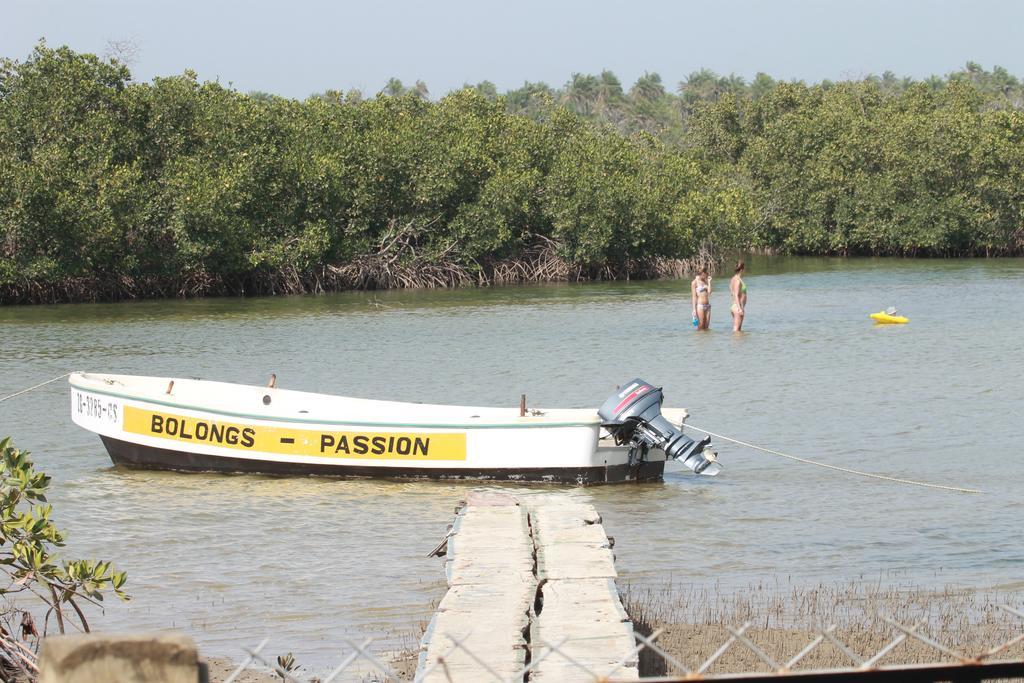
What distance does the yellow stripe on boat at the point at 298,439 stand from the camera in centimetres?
1277

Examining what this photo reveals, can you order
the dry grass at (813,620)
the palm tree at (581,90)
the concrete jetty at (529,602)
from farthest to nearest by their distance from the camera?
1. the palm tree at (581,90)
2. the dry grass at (813,620)
3. the concrete jetty at (529,602)

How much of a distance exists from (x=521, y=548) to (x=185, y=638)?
6.29 meters

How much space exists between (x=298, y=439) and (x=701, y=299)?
1474 centimetres

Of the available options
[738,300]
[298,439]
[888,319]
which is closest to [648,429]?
Answer: [298,439]

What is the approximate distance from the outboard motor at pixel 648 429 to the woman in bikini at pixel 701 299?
13.1 meters

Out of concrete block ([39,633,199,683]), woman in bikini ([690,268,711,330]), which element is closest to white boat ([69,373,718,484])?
concrete block ([39,633,199,683])

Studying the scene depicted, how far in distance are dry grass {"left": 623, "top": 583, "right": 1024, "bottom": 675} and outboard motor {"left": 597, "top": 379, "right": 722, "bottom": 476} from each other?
3.28 m

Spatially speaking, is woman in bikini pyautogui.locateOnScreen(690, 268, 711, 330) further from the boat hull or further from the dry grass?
the dry grass

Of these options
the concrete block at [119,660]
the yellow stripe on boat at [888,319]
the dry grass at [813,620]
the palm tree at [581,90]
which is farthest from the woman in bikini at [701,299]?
the palm tree at [581,90]

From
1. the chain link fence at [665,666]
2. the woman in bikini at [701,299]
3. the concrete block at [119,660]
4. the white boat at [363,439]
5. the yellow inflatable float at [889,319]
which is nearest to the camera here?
the concrete block at [119,660]

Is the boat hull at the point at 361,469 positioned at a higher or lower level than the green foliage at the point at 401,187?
lower

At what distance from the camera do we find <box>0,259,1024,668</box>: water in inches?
373

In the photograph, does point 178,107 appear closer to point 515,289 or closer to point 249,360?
point 515,289

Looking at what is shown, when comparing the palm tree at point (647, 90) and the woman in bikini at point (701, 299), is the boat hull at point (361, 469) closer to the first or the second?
the woman in bikini at point (701, 299)
